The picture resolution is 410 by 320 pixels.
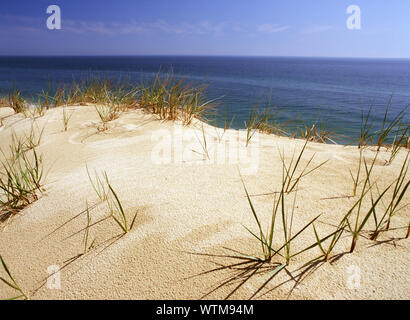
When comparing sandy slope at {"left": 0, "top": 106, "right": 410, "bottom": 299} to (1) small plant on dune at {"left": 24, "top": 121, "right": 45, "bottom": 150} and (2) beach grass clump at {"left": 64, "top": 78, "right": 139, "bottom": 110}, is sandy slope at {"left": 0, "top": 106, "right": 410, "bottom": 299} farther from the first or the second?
(2) beach grass clump at {"left": 64, "top": 78, "right": 139, "bottom": 110}

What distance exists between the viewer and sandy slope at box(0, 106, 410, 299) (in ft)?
2.76

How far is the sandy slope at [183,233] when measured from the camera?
0.84 metres

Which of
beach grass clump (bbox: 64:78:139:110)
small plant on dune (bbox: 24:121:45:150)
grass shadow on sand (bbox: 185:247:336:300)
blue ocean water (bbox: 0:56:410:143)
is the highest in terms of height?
blue ocean water (bbox: 0:56:410:143)

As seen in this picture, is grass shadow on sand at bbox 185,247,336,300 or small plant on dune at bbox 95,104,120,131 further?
small plant on dune at bbox 95,104,120,131

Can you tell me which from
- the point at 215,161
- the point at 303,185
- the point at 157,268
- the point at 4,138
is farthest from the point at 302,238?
the point at 4,138

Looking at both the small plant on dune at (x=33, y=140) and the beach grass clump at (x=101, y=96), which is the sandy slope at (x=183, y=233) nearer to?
the small plant on dune at (x=33, y=140)

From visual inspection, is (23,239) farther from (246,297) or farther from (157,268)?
(246,297)

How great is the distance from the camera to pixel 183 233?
1078mm

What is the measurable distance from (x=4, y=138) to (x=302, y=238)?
319 centimetres

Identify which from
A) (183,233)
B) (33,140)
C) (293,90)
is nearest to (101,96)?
(33,140)

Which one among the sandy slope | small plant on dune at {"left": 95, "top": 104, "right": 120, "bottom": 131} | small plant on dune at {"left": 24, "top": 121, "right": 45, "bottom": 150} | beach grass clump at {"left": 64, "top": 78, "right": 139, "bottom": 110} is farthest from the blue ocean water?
small plant on dune at {"left": 24, "top": 121, "right": 45, "bottom": 150}

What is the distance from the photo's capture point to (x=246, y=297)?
793 millimetres

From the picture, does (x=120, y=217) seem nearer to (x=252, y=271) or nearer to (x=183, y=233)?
(x=183, y=233)
